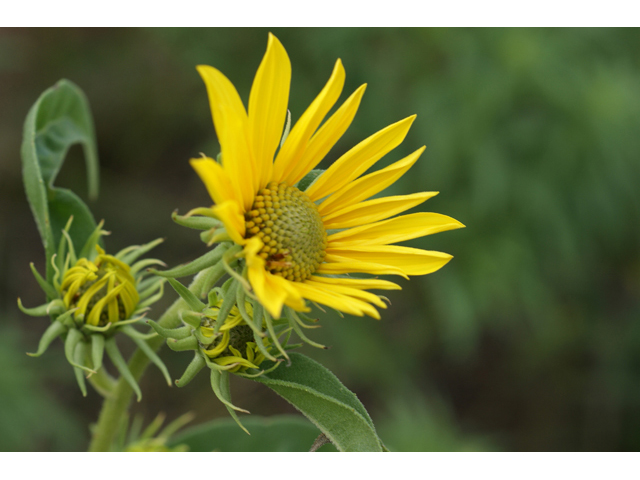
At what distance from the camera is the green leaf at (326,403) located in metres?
1.41

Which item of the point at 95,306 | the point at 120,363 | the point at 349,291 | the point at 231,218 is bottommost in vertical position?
the point at 120,363

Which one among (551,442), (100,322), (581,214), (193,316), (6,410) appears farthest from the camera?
(551,442)

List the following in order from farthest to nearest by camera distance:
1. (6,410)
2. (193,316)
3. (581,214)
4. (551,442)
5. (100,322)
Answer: (551,442) < (581,214) < (6,410) < (100,322) < (193,316)

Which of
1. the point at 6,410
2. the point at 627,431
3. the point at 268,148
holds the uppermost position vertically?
the point at 268,148

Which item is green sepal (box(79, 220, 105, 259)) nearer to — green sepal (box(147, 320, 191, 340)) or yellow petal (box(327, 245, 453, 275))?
green sepal (box(147, 320, 191, 340))

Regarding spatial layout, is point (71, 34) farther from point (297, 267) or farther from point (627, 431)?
point (627, 431)

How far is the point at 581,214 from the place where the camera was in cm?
399

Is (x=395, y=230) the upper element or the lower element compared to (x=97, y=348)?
upper

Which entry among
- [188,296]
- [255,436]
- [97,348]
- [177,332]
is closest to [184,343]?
[177,332]

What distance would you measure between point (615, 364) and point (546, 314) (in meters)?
0.70

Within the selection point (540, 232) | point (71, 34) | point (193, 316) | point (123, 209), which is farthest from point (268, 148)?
point (71, 34)

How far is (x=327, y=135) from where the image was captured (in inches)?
61.3

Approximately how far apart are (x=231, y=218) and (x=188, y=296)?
29cm

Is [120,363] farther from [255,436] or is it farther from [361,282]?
[255,436]
